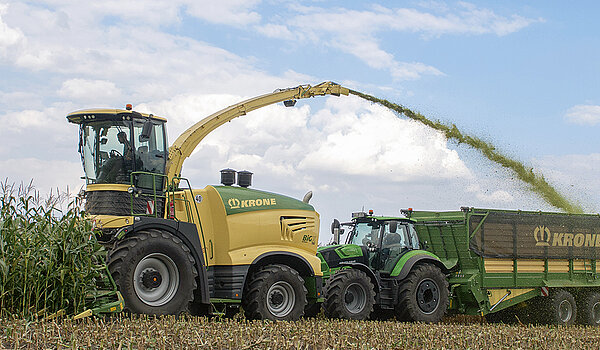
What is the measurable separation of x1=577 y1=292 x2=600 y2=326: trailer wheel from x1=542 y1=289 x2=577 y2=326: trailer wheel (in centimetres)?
33

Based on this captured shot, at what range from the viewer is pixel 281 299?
9.88 m

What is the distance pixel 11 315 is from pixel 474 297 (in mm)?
8258

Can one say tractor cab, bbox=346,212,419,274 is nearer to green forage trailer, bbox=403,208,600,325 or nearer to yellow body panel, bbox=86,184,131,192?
green forage trailer, bbox=403,208,600,325

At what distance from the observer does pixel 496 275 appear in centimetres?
1290

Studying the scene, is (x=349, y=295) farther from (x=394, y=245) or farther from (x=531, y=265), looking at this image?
(x=531, y=265)

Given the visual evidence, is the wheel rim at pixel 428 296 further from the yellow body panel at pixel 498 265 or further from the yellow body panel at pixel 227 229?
the yellow body panel at pixel 227 229

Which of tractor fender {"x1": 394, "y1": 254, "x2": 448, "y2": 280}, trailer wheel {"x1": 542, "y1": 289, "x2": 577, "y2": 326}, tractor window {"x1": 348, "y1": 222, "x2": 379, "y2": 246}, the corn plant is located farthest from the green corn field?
trailer wheel {"x1": 542, "y1": 289, "x2": 577, "y2": 326}

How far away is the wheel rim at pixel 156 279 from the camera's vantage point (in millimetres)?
8484

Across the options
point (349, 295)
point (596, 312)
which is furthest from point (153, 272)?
point (596, 312)

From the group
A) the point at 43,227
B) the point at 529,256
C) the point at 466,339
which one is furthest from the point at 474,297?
the point at 43,227

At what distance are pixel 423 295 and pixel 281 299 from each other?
3301 mm

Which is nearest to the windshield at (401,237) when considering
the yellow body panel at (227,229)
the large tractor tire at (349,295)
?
the large tractor tire at (349,295)

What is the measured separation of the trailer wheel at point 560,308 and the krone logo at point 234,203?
7.09 m

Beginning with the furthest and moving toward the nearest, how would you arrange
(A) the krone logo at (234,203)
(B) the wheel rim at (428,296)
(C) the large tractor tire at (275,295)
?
(B) the wheel rim at (428,296) → (A) the krone logo at (234,203) → (C) the large tractor tire at (275,295)
